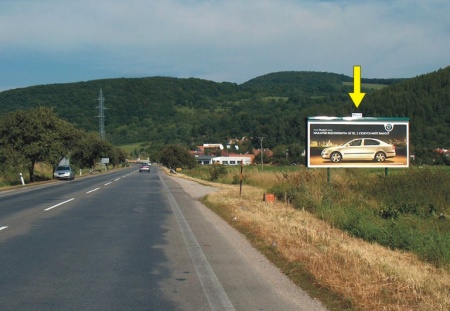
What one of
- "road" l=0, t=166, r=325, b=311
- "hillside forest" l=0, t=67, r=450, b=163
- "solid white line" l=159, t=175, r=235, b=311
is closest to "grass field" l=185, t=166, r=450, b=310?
"road" l=0, t=166, r=325, b=311

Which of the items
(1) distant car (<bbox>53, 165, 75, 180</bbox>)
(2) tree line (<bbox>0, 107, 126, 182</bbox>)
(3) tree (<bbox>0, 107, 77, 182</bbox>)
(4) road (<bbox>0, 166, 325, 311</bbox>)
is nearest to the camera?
(4) road (<bbox>0, 166, 325, 311</bbox>)

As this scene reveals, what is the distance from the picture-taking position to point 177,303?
6.75 meters

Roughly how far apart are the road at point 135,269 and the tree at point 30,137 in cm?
2985

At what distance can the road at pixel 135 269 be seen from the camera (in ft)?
22.4

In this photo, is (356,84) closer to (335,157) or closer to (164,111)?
(335,157)

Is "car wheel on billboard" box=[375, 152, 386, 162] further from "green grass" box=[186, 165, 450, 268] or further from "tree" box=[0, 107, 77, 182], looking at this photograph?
"tree" box=[0, 107, 77, 182]

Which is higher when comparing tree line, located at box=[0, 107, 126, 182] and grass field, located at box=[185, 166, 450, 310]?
tree line, located at box=[0, 107, 126, 182]

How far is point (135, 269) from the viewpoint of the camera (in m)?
8.85

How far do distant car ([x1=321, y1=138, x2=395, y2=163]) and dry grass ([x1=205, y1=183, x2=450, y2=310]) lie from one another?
10.2 metres

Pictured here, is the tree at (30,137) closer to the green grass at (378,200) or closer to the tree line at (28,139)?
the tree line at (28,139)

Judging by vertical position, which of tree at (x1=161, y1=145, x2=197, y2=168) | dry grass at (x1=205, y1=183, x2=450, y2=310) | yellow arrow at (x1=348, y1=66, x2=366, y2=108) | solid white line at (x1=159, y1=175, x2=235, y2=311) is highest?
yellow arrow at (x1=348, y1=66, x2=366, y2=108)

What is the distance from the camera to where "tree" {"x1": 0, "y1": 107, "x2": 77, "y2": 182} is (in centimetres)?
4416

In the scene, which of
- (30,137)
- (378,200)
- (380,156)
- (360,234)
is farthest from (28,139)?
(360,234)

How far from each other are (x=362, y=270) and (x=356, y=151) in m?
16.4
